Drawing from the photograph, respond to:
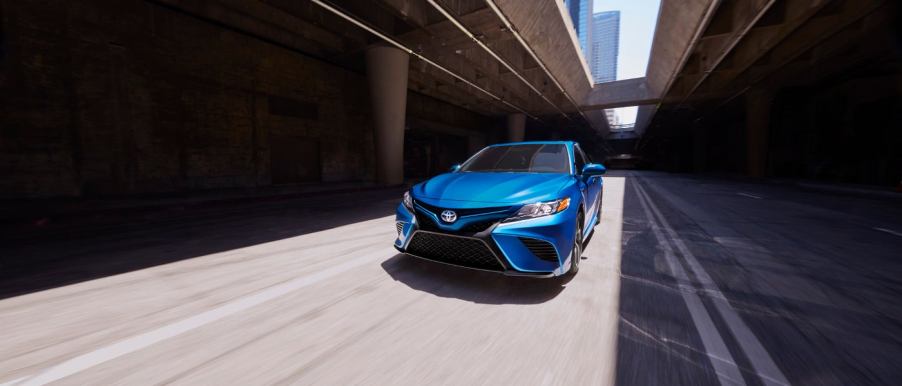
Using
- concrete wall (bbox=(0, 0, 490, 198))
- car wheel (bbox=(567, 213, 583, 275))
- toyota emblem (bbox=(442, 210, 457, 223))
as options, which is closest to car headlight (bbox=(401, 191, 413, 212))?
toyota emblem (bbox=(442, 210, 457, 223))

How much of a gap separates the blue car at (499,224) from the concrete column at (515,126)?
94.7 ft

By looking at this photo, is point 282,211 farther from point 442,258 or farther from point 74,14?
point 74,14

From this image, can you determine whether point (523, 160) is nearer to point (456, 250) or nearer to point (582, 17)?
point (456, 250)

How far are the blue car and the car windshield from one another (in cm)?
48

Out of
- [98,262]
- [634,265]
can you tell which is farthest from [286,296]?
[634,265]

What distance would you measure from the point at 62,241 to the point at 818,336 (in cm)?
856

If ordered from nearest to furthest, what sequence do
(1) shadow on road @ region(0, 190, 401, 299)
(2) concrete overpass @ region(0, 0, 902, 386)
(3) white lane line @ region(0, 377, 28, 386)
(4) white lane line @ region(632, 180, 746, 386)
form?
(3) white lane line @ region(0, 377, 28, 386) → (4) white lane line @ region(632, 180, 746, 386) → (2) concrete overpass @ region(0, 0, 902, 386) → (1) shadow on road @ region(0, 190, 401, 299)

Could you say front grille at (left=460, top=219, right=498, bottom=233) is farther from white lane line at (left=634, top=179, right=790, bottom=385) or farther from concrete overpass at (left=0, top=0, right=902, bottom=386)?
white lane line at (left=634, top=179, right=790, bottom=385)

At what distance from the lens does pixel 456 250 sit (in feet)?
9.04

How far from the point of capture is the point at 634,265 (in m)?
3.59

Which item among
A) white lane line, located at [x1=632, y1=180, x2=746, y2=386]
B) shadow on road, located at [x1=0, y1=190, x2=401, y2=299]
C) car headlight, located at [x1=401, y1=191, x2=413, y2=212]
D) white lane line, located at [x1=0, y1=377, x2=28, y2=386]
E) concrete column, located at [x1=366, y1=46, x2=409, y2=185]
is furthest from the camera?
concrete column, located at [x1=366, y1=46, x2=409, y2=185]

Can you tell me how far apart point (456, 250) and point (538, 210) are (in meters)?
0.78

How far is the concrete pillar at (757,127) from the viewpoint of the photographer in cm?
2209

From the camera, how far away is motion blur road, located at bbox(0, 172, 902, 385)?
173 cm
